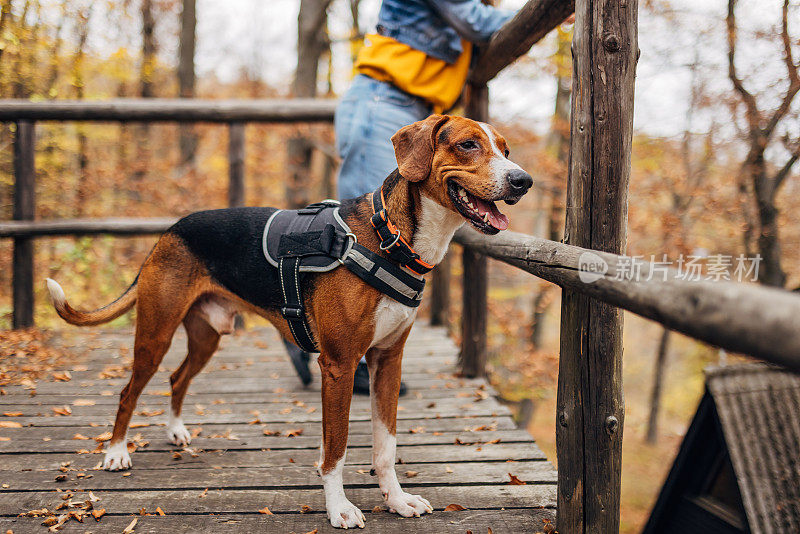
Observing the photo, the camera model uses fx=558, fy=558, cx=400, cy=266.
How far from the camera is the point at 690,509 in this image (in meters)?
7.84

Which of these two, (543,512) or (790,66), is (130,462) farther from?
→ (790,66)

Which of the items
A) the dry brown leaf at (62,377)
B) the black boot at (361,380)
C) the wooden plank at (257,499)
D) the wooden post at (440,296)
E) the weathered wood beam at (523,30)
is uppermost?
the weathered wood beam at (523,30)

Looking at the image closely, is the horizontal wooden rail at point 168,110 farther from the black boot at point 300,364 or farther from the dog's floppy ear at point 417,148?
the dog's floppy ear at point 417,148

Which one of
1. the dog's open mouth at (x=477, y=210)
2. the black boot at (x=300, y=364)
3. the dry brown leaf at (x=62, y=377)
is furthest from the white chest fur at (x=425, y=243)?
the dry brown leaf at (x=62, y=377)

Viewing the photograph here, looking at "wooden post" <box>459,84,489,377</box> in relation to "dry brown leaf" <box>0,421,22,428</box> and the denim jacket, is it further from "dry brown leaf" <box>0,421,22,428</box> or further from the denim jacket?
"dry brown leaf" <box>0,421,22,428</box>

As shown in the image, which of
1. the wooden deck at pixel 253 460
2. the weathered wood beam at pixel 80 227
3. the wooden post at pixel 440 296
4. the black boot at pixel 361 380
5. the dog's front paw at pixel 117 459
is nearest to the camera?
the wooden deck at pixel 253 460

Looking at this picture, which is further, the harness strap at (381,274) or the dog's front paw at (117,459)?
the dog's front paw at (117,459)

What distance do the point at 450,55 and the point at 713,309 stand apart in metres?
2.87

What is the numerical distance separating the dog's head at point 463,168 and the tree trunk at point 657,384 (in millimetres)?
14305

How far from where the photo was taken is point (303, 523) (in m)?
2.42

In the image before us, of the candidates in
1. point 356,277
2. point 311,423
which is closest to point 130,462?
point 311,423

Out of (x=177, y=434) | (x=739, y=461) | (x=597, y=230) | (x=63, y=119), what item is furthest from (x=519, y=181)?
(x=739, y=461)

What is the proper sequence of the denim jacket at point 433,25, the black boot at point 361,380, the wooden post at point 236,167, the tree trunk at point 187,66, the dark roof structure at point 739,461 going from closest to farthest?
the denim jacket at point 433,25, the black boot at point 361,380, the wooden post at point 236,167, the dark roof structure at point 739,461, the tree trunk at point 187,66

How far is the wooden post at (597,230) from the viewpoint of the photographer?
2.11 metres
